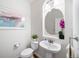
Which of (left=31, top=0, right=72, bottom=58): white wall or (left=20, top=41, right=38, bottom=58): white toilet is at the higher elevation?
(left=31, top=0, right=72, bottom=58): white wall

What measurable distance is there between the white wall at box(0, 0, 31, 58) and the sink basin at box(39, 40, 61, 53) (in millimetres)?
211

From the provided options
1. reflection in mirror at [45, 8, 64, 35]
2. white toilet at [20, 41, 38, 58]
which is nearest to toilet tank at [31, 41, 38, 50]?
white toilet at [20, 41, 38, 58]

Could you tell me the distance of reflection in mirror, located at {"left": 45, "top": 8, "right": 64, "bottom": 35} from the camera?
3.82 feet

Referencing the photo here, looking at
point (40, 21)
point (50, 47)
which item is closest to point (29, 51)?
point (50, 47)

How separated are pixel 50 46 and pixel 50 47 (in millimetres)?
15

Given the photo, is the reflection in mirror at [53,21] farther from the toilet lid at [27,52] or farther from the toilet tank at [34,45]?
the toilet lid at [27,52]

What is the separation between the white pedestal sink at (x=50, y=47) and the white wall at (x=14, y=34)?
0.22 metres

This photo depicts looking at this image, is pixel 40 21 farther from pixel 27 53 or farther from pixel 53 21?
pixel 27 53

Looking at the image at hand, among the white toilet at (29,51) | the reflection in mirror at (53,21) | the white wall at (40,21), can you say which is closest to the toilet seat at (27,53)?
the white toilet at (29,51)

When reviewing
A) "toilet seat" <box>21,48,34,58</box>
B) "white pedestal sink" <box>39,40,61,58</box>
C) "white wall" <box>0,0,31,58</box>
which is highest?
"white wall" <box>0,0,31,58</box>

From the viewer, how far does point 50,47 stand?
1192 millimetres

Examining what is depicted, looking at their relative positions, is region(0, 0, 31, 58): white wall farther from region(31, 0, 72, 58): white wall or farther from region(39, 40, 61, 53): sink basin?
region(39, 40, 61, 53): sink basin

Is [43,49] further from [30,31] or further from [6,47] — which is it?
[6,47]

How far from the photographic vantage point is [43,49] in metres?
1.18
